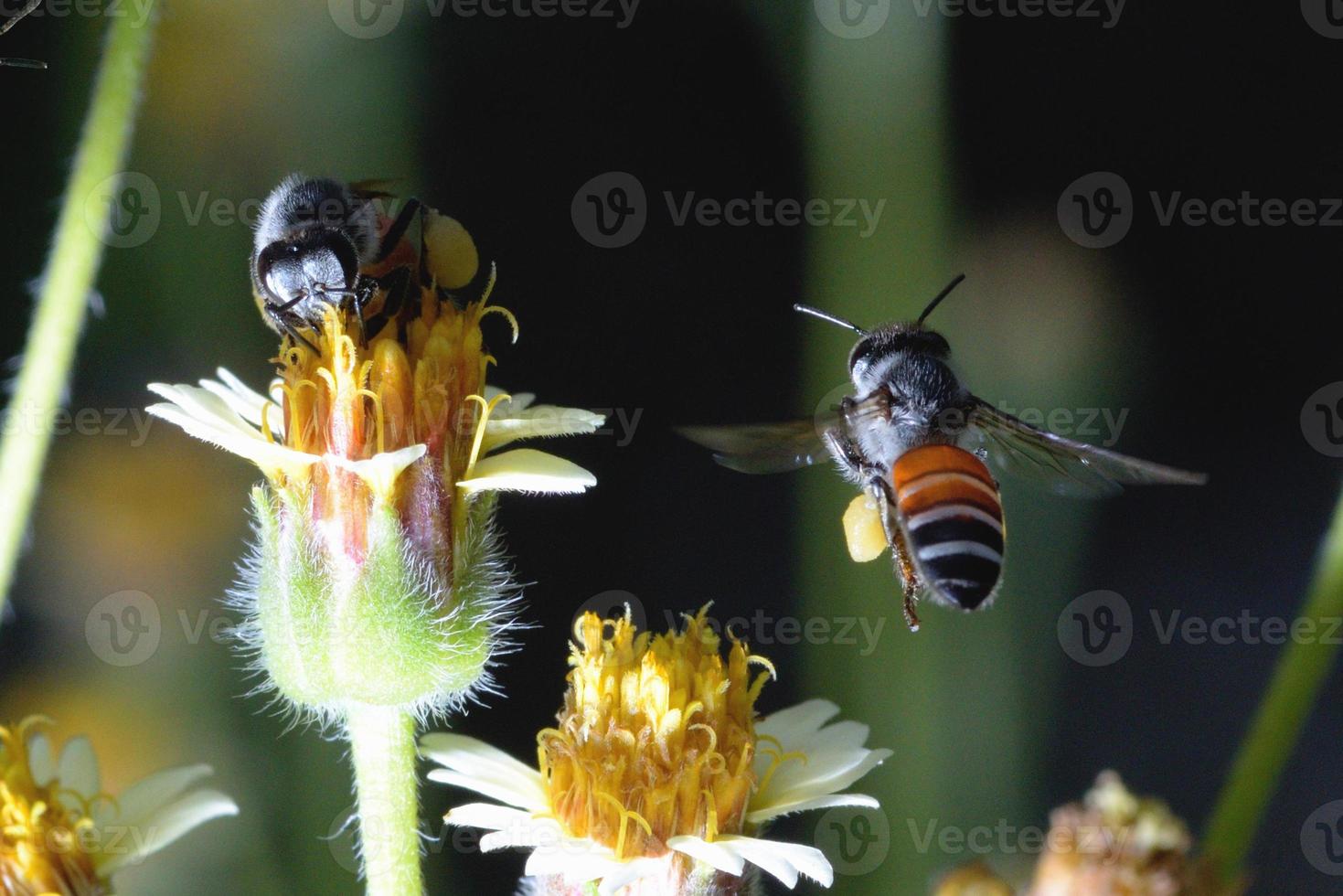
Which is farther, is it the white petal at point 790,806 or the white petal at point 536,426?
the white petal at point 536,426

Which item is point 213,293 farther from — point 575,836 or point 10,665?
point 575,836

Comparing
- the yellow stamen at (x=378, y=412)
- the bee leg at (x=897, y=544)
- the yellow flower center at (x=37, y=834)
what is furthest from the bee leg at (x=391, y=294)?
the bee leg at (x=897, y=544)

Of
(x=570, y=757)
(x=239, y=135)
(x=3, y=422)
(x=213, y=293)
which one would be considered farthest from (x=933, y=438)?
(x=239, y=135)

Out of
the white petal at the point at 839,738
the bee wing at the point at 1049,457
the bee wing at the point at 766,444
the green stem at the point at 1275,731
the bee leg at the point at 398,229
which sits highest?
the bee leg at the point at 398,229

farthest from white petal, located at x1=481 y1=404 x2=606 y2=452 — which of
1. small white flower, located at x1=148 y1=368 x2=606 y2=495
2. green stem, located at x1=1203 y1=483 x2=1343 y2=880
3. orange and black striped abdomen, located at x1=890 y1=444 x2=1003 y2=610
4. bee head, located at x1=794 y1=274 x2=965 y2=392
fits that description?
green stem, located at x1=1203 y1=483 x2=1343 y2=880

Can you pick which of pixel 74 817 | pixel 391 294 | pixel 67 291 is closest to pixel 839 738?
pixel 391 294

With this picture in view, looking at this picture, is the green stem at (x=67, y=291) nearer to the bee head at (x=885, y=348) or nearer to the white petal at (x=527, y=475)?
the white petal at (x=527, y=475)
